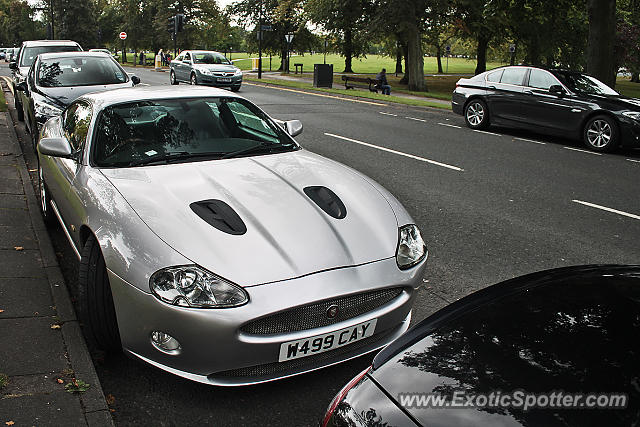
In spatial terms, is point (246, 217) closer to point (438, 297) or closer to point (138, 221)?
point (138, 221)

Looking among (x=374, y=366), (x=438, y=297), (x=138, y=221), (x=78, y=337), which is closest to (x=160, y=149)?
(x=138, y=221)

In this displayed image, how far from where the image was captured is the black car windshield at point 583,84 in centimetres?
1299

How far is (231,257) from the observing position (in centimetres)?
310

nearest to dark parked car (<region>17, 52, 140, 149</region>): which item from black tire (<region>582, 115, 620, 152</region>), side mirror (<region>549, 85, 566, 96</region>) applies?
side mirror (<region>549, 85, 566, 96</region>)

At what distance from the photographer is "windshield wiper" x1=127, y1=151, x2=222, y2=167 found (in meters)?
4.22

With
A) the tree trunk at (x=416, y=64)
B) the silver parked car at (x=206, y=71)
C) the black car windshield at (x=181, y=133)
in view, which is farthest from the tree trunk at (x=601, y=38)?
the black car windshield at (x=181, y=133)

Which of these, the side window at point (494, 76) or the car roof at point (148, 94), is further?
the side window at point (494, 76)

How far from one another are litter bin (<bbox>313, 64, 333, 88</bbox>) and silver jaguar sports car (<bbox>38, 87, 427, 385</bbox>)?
25.5 meters

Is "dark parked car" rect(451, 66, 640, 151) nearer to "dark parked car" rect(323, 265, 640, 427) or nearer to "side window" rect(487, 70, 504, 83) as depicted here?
"side window" rect(487, 70, 504, 83)

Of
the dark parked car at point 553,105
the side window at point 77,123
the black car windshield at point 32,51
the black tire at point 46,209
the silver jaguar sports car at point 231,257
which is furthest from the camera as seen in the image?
the black car windshield at point 32,51

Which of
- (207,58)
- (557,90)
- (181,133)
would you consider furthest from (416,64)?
(181,133)

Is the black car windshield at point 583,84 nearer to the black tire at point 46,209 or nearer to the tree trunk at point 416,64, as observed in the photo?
the black tire at point 46,209

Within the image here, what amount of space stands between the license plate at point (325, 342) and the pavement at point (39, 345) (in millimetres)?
896

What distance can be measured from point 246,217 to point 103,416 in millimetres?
1253
